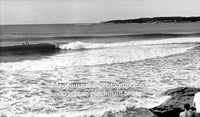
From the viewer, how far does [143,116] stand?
827cm

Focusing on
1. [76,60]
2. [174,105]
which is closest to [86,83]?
[174,105]

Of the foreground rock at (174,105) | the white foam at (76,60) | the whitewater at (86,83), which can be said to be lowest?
the white foam at (76,60)

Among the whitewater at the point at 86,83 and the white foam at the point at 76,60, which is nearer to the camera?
the whitewater at the point at 86,83

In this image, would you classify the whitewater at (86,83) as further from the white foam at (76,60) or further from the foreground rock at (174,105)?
the foreground rock at (174,105)

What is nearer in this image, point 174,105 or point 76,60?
point 174,105

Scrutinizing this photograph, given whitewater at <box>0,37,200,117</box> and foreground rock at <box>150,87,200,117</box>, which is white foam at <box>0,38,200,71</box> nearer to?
whitewater at <box>0,37,200,117</box>

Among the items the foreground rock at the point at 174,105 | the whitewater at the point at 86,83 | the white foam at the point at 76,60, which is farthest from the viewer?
the white foam at the point at 76,60

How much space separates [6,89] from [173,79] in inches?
301

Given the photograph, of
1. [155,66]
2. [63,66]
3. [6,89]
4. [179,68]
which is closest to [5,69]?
[63,66]

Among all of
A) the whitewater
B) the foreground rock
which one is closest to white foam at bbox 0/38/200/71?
the whitewater

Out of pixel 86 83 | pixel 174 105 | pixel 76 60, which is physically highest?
pixel 174 105

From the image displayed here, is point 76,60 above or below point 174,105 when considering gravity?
below

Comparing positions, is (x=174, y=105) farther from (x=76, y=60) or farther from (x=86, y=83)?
(x=76, y=60)

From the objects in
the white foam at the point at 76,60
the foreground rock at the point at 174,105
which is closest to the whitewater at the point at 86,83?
the white foam at the point at 76,60
